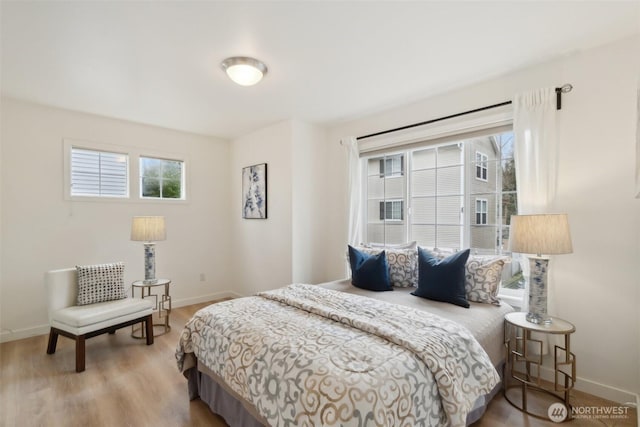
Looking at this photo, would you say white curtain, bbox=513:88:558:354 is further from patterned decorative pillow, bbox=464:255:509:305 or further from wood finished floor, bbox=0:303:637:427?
wood finished floor, bbox=0:303:637:427

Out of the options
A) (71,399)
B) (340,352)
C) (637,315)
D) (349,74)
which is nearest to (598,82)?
(637,315)

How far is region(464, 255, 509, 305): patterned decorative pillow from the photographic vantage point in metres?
2.37

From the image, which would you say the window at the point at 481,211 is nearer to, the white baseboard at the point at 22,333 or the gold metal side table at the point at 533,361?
the gold metal side table at the point at 533,361

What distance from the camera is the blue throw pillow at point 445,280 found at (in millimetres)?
2346

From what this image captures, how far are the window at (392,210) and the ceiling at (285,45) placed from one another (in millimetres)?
1099

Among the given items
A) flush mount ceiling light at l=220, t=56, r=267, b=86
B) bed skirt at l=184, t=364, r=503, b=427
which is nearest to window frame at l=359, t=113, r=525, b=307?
bed skirt at l=184, t=364, r=503, b=427

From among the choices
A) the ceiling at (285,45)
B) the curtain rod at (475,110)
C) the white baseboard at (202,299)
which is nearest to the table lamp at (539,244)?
the curtain rod at (475,110)

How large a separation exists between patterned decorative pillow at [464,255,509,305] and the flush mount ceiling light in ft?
7.55

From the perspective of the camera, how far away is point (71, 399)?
2121 mm

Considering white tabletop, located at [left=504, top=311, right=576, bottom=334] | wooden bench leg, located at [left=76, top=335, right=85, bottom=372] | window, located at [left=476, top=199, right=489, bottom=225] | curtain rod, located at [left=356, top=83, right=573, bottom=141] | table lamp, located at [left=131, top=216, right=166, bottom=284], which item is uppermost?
curtain rod, located at [left=356, top=83, right=573, bottom=141]

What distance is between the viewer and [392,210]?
3.52 metres

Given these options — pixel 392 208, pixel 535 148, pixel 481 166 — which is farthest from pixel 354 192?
pixel 535 148

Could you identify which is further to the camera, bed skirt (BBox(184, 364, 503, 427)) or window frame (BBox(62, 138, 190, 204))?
window frame (BBox(62, 138, 190, 204))

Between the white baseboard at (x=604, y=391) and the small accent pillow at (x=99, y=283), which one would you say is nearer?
the white baseboard at (x=604, y=391)
